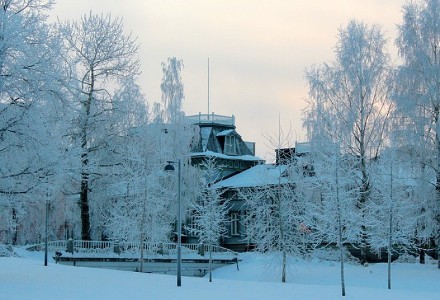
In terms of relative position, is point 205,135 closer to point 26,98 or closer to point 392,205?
point 392,205

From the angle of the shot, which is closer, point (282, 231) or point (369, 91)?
point (282, 231)

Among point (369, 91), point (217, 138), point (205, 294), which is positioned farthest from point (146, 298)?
point (217, 138)

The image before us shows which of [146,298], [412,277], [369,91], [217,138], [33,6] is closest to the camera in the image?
[146,298]

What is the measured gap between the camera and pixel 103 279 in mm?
27812

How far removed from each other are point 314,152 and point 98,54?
1480 cm

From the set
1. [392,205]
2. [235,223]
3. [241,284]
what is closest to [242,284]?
[241,284]

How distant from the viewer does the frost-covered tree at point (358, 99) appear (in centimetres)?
3956

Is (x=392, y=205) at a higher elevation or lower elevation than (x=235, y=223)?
higher

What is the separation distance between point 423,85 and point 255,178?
14.3 metres

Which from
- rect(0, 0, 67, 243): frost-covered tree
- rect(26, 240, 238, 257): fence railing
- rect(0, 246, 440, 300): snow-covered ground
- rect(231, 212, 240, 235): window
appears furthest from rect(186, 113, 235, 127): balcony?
rect(0, 0, 67, 243): frost-covered tree

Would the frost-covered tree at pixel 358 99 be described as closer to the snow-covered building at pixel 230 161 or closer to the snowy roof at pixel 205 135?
the snow-covered building at pixel 230 161

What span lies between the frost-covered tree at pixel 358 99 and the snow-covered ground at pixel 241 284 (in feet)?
9.36

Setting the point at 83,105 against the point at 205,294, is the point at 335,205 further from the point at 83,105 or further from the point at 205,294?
the point at 83,105

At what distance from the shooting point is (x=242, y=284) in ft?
95.3
